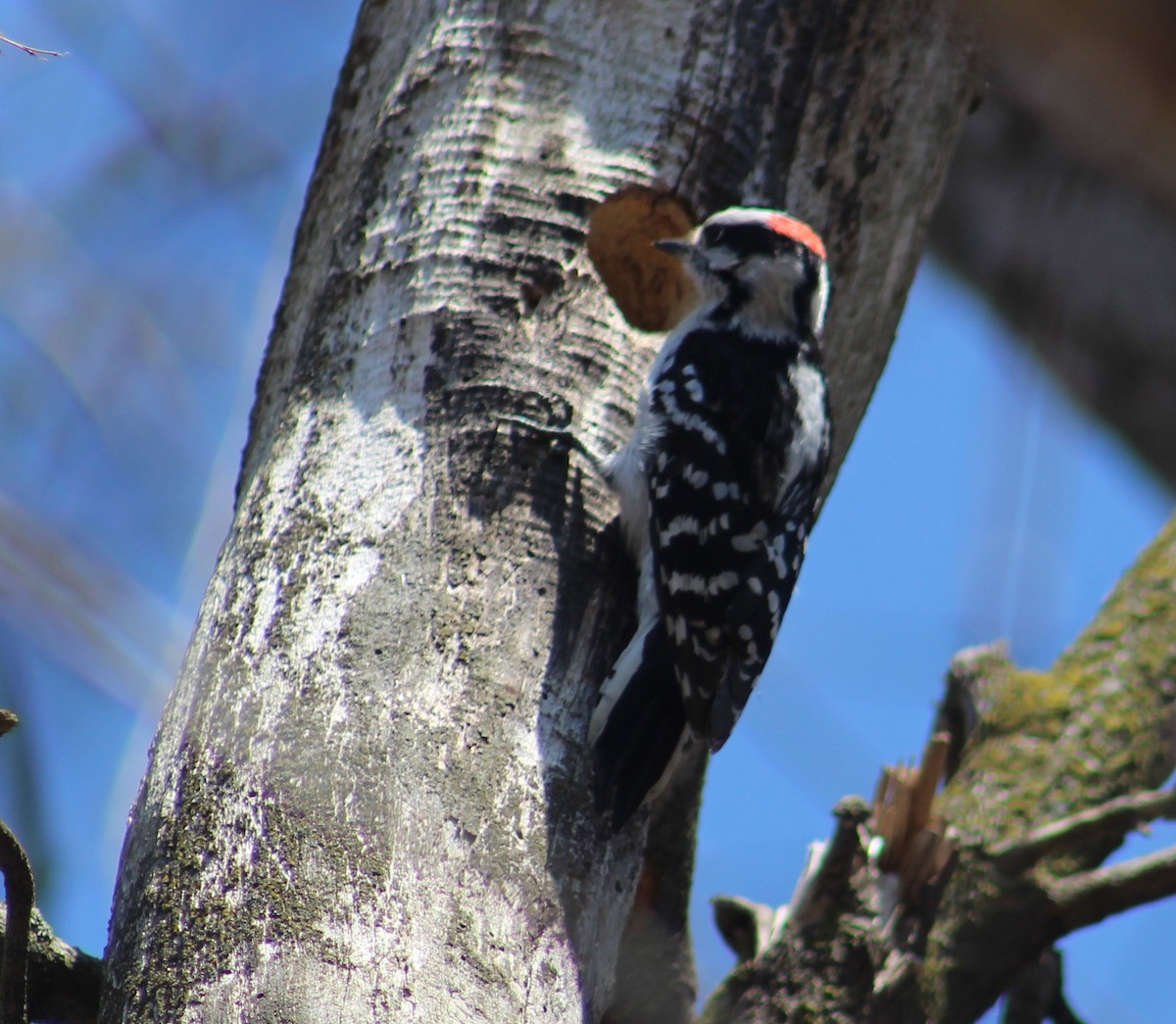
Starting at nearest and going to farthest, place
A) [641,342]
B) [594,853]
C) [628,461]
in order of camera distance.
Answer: [594,853] → [628,461] → [641,342]

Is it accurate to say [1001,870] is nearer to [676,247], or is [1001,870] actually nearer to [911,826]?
[911,826]

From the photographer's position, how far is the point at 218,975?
1.80 meters

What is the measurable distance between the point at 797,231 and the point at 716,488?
59 centimetres

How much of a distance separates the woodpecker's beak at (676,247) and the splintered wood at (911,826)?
1.32 meters

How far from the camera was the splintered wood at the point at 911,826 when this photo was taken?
3.27 meters

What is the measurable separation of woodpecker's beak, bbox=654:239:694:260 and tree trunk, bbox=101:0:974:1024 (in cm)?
14

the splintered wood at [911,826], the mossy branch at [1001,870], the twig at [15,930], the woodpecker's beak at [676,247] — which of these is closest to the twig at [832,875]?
the mossy branch at [1001,870]

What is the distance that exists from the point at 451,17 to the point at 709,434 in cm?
104

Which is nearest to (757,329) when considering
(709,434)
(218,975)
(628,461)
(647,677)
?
(709,434)

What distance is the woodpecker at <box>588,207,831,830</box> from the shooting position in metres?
2.39

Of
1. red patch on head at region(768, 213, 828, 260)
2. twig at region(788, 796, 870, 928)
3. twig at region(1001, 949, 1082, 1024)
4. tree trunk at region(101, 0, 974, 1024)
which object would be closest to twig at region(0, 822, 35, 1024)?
tree trunk at region(101, 0, 974, 1024)

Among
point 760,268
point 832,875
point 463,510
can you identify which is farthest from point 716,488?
point 832,875

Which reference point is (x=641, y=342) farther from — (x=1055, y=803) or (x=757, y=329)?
(x=1055, y=803)

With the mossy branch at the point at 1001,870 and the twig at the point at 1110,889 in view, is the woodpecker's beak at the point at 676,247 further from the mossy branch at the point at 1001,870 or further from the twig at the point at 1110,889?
the twig at the point at 1110,889
